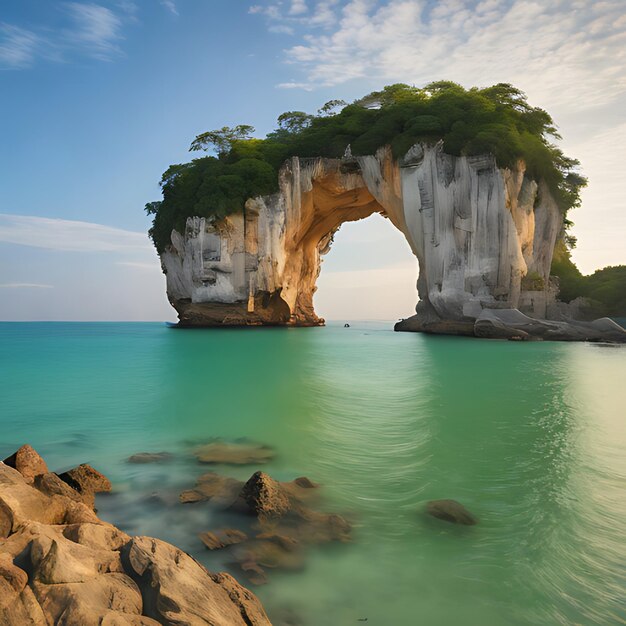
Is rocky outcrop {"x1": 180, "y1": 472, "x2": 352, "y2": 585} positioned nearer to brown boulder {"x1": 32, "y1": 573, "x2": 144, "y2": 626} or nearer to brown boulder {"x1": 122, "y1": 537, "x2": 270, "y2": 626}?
brown boulder {"x1": 122, "y1": 537, "x2": 270, "y2": 626}

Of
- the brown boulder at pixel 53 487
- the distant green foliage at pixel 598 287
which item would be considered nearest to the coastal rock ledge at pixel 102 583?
the brown boulder at pixel 53 487

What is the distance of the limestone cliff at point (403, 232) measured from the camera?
955 inches

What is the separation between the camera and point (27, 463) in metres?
3.52

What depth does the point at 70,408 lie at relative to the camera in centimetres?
760

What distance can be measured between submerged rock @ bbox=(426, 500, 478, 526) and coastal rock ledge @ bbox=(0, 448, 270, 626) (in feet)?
5.91

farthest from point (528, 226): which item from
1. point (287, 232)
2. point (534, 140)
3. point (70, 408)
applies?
point (70, 408)

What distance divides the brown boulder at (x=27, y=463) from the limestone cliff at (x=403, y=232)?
23.1 metres

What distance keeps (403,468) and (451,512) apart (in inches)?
43.3

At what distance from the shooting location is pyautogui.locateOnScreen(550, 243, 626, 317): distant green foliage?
30.7m

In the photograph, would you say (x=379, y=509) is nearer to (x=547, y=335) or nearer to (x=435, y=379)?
(x=435, y=379)

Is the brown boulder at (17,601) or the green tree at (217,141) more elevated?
the green tree at (217,141)

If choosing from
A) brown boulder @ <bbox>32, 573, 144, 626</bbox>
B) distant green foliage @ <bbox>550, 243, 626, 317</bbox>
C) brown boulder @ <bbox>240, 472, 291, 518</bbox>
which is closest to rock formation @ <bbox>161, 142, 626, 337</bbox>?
distant green foliage @ <bbox>550, 243, 626, 317</bbox>

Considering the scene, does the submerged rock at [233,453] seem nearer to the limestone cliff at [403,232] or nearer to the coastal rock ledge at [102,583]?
the coastal rock ledge at [102,583]

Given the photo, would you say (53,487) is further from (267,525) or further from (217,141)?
(217,141)
